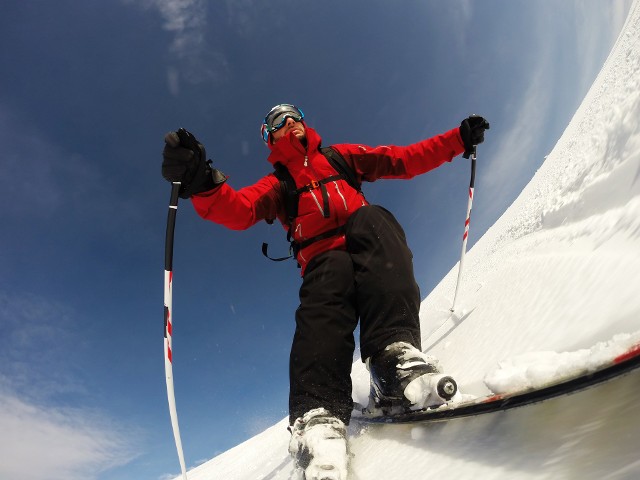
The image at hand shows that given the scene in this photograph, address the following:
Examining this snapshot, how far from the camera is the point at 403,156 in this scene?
3.36 metres

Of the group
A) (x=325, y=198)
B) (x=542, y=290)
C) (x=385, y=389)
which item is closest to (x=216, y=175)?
(x=325, y=198)

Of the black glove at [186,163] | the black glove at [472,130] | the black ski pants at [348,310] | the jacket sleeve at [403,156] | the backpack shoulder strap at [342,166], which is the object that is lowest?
the black ski pants at [348,310]

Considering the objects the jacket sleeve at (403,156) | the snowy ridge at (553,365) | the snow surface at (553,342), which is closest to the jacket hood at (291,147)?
the jacket sleeve at (403,156)

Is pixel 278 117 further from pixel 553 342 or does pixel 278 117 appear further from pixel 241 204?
pixel 553 342

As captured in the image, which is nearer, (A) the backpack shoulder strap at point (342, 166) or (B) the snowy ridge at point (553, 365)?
(B) the snowy ridge at point (553, 365)

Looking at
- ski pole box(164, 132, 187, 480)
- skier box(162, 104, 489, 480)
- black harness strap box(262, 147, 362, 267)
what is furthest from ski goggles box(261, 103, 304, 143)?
ski pole box(164, 132, 187, 480)

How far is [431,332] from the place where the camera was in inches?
144

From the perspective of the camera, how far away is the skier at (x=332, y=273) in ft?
5.65

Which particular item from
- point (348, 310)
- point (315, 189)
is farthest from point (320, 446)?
point (315, 189)

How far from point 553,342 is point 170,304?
2096 mm

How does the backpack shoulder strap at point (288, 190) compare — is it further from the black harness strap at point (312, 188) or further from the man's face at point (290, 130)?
the man's face at point (290, 130)

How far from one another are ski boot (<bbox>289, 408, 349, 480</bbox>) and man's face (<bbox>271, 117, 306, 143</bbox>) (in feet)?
7.62

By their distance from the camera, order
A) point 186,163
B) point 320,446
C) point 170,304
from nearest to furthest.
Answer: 1. point 320,446
2. point 170,304
3. point 186,163

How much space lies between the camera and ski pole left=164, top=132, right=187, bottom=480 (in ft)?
6.36
